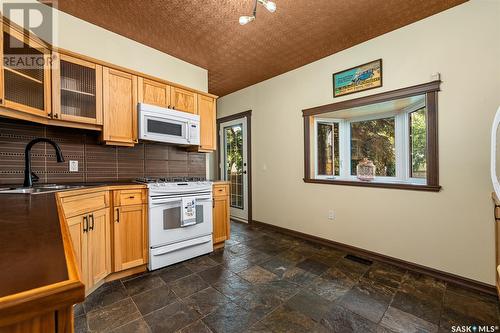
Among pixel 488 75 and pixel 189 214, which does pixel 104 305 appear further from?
pixel 488 75

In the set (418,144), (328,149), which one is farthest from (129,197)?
(418,144)

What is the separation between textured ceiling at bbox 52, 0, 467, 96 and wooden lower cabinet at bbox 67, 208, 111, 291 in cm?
190

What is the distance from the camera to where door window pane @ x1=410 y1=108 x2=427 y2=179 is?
2.49 meters

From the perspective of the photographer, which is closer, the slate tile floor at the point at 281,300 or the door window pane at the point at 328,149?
the slate tile floor at the point at 281,300

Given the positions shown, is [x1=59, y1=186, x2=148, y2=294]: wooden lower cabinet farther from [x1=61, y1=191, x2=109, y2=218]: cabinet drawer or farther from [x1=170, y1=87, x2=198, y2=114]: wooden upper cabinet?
[x1=170, y1=87, x2=198, y2=114]: wooden upper cabinet

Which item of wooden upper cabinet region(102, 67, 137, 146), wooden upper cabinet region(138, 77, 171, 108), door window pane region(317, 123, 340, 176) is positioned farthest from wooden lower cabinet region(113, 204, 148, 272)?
door window pane region(317, 123, 340, 176)

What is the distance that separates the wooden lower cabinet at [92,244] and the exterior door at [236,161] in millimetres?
2510

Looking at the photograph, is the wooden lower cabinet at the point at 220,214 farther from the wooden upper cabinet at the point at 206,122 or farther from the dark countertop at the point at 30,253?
the dark countertop at the point at 30,253

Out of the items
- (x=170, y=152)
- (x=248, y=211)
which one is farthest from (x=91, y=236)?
(x=248, y=211)

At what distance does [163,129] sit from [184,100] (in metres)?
0.54

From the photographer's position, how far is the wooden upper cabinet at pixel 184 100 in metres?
2.80

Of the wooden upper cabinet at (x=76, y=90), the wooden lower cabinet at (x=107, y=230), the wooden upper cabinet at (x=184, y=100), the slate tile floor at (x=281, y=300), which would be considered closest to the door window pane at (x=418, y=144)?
the slate tile floor at (x=281, y=300)

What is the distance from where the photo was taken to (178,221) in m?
2.41

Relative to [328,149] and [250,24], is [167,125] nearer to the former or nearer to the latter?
[250,24]
